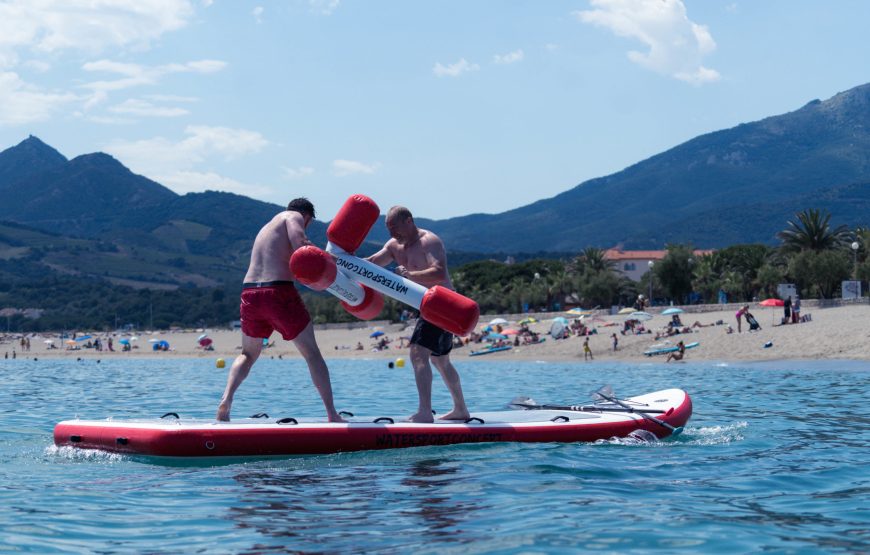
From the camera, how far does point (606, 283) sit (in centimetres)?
8350

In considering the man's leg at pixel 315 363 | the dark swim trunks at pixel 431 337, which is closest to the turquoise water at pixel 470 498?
the man's leg at pixel 315 363

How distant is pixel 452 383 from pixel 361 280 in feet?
4.36

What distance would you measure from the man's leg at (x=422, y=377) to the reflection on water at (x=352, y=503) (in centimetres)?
85

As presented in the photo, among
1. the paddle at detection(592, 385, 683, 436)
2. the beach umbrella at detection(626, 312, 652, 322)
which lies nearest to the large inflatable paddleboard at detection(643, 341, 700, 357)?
the beach umbrella at detection(626, 312, 652, 322)

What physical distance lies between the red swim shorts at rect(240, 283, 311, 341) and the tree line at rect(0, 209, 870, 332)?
44.6m

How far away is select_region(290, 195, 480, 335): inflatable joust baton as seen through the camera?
857 cm

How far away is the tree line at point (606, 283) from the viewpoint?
208ft

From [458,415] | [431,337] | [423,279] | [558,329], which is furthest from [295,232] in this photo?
[558,329]

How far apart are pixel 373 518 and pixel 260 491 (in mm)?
1288

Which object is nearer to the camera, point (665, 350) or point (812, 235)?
point (665, 350)

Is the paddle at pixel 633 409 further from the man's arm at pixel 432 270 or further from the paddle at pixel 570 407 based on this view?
the man's arm at pixel 432 270

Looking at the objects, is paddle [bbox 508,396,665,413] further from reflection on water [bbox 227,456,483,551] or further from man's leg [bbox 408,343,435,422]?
reflection on water [bbox 227,456,483,551]

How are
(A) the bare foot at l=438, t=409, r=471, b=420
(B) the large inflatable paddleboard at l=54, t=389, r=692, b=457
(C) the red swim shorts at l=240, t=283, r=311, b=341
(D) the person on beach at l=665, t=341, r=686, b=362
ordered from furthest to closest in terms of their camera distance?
(D) the person on beach at l=665, t=341, r=686, b=362 < (A) the bare foot at l=438, t=409, r=471, b=420 < (C) the red swim shorts at l=240, t=283, r=311, b=341 < (B) the large inflatable paddleboard at l=54, t=389, r=692, b=457

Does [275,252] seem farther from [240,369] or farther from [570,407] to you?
[570,407]
